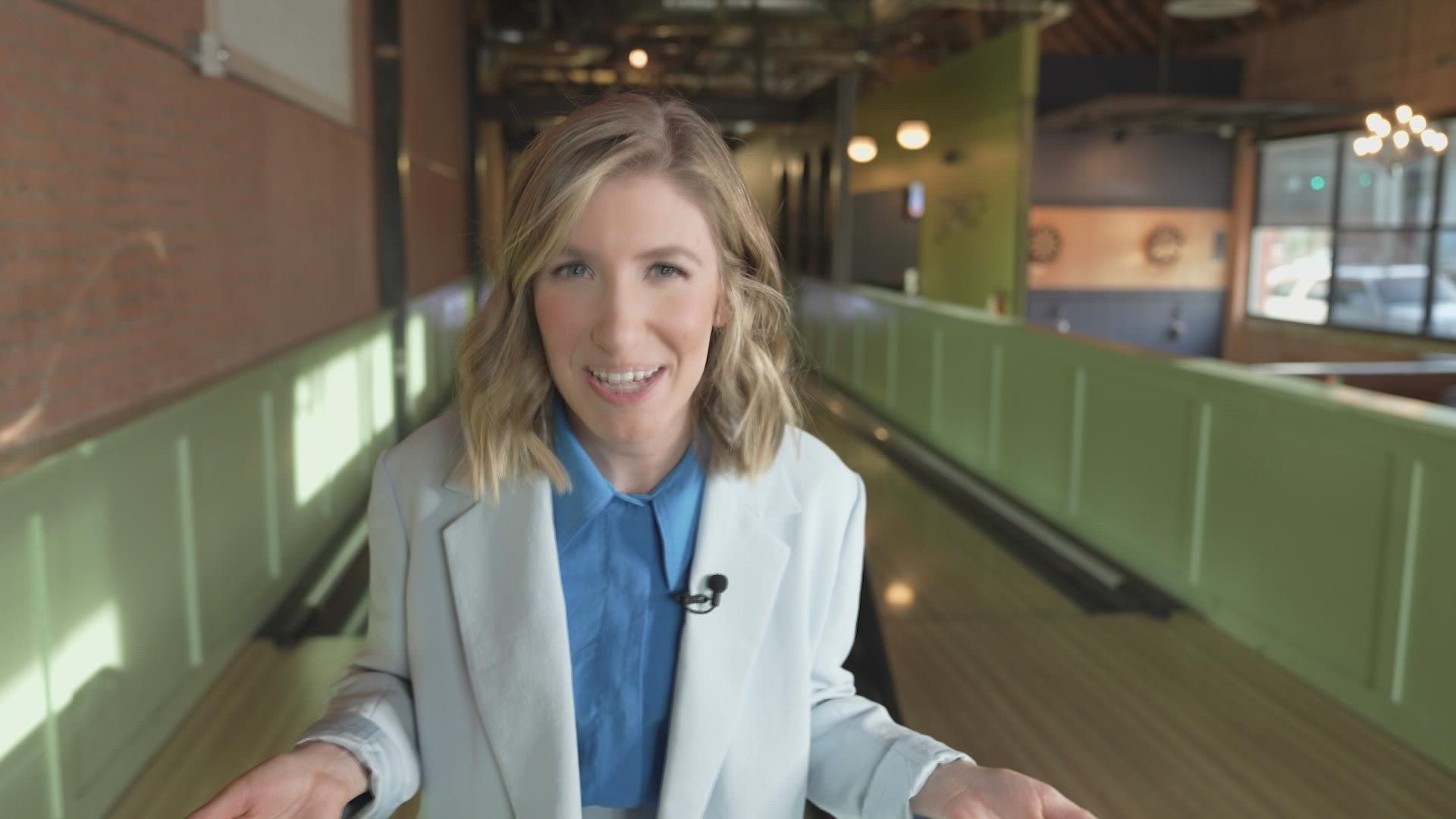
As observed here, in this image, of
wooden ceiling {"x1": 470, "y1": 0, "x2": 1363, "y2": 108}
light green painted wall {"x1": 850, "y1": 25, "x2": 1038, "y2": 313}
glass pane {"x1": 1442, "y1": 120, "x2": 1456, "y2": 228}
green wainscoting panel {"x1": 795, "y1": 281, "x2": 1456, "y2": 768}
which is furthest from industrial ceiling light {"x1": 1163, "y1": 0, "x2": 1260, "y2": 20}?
green wainscoting panel {"x1": 795, "y1": 281, "x2": 1456, "y2": 768}

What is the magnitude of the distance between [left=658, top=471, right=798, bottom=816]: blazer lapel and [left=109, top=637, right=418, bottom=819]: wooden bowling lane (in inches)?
79.7

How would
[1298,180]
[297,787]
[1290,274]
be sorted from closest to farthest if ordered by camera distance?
1. [297,787]
2. [1298,180]
3. [1290,274]

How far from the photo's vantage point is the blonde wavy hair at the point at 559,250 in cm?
130

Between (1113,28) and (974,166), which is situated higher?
(1113,28)

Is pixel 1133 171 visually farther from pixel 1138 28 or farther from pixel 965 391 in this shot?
pixel 965 391

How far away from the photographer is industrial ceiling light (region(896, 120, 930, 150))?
14273mm

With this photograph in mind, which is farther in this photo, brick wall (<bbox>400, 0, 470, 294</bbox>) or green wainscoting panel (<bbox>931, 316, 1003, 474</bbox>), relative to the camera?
brick wall (<bbox>400, 0, 470, 294</bbox>)

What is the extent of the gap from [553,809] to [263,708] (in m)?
3.15

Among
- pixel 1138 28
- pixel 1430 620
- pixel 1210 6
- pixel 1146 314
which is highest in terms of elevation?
pixel 1138 28

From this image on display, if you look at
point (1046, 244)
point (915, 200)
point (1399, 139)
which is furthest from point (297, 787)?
point (1046, 244)

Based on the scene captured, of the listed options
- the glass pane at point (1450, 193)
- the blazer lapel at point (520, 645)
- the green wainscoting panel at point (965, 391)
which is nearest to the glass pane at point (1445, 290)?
the glass pane at point (1450, 193)

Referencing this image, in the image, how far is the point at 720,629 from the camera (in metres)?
1.39

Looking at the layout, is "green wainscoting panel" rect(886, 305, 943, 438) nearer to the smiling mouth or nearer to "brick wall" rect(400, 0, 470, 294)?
"brick wall" rect(400, 0, 470, 294)

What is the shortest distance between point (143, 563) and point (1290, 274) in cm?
1473
